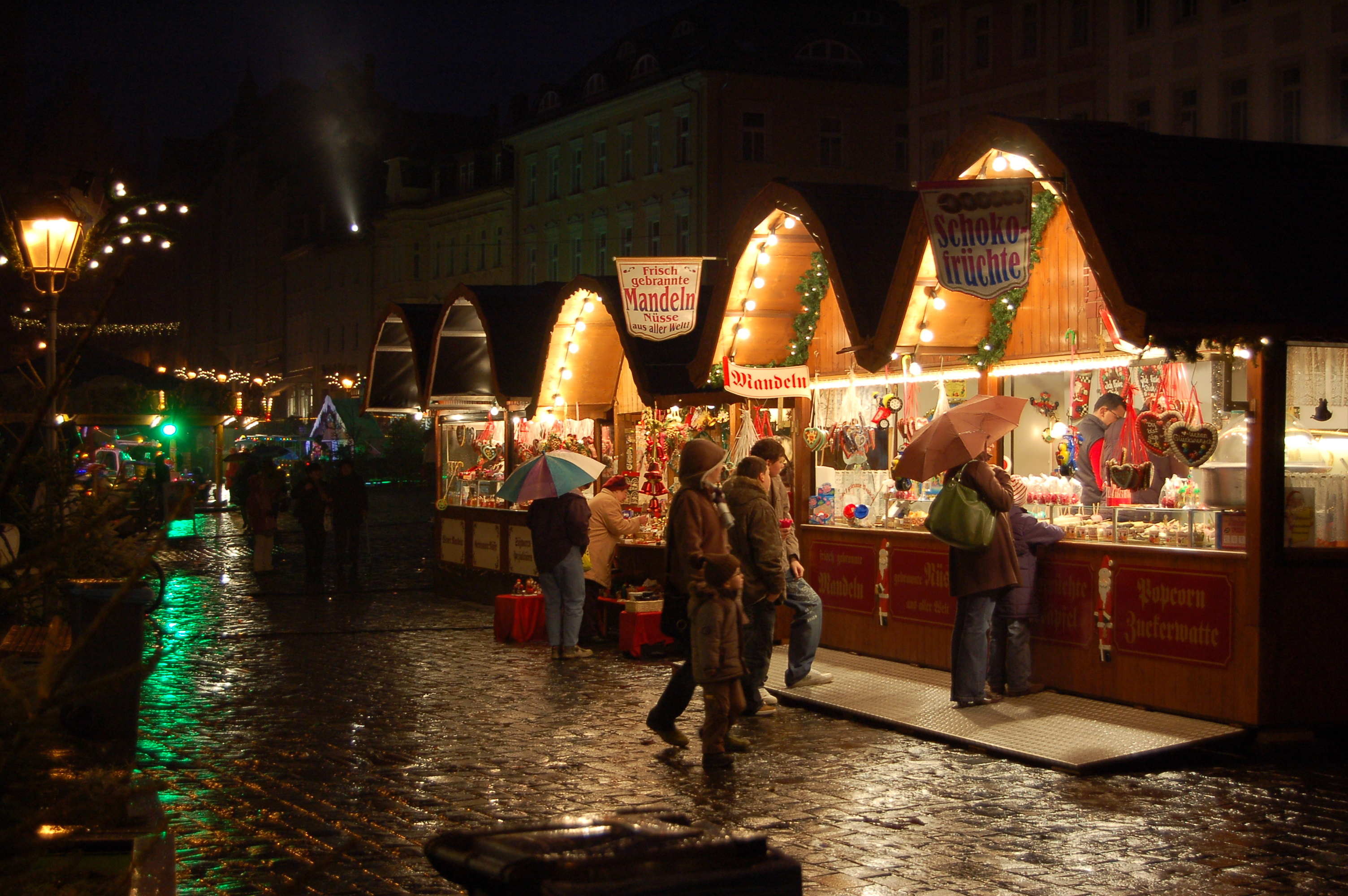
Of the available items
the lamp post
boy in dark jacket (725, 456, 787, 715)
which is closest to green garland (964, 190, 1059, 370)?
boy in dark jacket (725, 456, 787, 715)

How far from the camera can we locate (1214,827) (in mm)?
7496

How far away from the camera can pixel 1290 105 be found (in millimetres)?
32312

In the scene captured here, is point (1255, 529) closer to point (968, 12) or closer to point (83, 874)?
point (83, 874)

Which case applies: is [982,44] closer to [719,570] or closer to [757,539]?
[757,539]

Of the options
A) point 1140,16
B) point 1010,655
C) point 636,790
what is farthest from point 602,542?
point 1140,16

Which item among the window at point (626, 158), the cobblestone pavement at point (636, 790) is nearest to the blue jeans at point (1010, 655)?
the cobblestone pavement at point (636, 790)

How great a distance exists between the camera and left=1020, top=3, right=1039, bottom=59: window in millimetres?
39219

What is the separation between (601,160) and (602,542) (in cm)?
4323

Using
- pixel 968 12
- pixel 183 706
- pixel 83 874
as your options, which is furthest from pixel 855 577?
pixel 968 12

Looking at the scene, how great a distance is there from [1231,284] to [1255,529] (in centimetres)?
156

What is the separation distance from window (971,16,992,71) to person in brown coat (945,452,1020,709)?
32423 millimetres

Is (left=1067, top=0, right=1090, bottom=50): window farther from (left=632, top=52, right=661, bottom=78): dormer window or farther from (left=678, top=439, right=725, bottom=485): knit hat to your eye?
(left=678, top=439, right=725, bottom=485): knit hat

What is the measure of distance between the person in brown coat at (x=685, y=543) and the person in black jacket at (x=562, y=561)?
16.0ft

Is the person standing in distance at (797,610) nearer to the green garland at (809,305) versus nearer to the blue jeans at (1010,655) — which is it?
the blue jeans at (1010,655)
